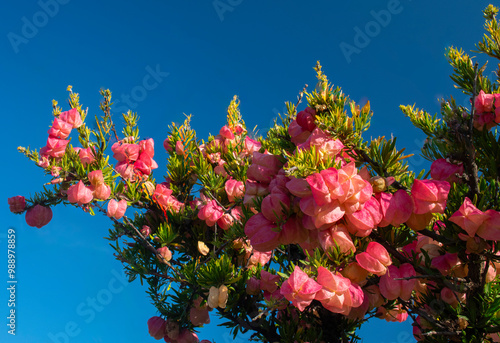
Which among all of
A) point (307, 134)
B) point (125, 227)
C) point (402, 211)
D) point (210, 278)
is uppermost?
point (125, 227)

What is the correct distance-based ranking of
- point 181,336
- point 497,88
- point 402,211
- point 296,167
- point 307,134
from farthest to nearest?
point 181,336, point 497,88, point 307,134, point 402,211, point 296,167

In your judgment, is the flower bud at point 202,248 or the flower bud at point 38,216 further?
the flower bud at point 38,216

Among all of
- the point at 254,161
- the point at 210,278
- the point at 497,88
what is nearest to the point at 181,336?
the point at 210,278

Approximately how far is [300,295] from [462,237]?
63 cm

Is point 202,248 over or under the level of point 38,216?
under

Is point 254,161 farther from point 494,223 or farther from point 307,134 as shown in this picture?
point 494,223

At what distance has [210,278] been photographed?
1.97 meters

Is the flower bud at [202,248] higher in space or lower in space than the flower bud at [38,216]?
lower

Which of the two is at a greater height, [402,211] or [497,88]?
[497,88]

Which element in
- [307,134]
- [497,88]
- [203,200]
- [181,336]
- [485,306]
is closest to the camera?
[485,306]

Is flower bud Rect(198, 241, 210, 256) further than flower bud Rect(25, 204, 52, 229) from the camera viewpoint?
No

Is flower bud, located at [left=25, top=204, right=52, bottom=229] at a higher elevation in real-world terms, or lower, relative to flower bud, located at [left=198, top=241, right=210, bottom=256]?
higher

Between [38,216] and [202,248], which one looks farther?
[38,216]

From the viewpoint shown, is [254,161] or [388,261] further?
[254,161]
